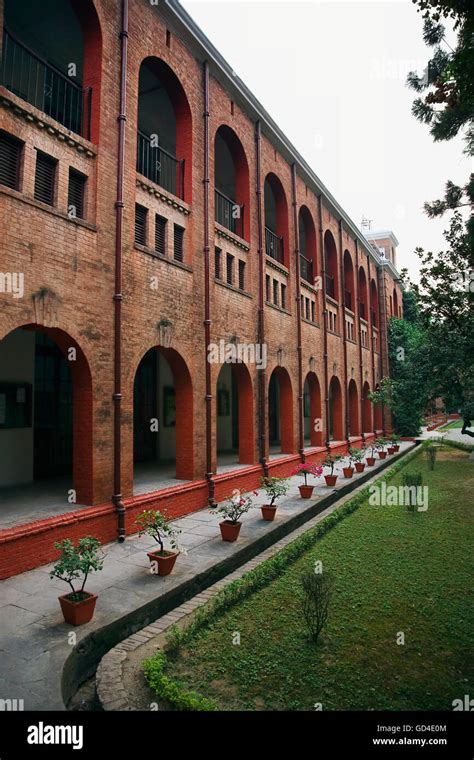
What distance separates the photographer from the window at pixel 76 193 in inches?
311

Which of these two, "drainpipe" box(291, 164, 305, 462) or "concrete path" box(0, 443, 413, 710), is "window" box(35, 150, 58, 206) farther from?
"drainpipe" box(291, 164, 305, 462)

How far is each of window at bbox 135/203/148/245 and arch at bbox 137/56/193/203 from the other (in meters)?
1.65

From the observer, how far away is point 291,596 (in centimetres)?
623

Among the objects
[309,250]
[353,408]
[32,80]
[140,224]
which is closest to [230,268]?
[140,224]

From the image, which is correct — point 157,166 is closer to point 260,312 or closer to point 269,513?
point 260,312

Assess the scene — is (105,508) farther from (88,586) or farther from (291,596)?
(291,596)

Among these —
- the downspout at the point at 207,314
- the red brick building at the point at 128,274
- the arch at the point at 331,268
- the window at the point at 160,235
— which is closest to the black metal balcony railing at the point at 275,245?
the red brick building at the point at 128,274

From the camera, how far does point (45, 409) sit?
11.0 m

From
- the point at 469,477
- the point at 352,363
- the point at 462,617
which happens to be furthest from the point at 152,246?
the point at 352,363

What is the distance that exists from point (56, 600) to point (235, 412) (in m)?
14.2

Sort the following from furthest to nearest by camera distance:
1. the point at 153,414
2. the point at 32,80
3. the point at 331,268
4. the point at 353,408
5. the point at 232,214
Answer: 1. the point at 353,408
2. the point at 331,268
3. the point at 153,414
4. the point at 232,214
5. the point at 32,80

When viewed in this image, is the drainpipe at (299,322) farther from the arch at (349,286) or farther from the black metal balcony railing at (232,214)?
the arch at (349,286)

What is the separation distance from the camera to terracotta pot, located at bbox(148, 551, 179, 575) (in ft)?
20.8

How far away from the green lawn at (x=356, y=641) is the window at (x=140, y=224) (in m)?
6.89
